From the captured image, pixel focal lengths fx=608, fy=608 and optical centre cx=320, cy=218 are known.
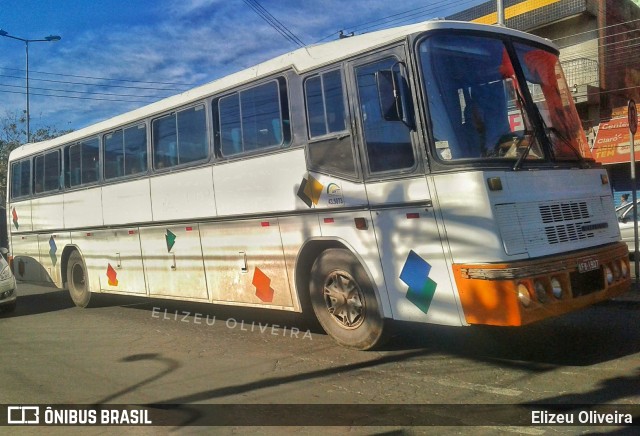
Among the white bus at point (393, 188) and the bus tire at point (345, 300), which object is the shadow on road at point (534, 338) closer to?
the bus tire at point (345, 300)

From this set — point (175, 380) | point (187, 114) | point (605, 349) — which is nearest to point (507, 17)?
point (187, 114)

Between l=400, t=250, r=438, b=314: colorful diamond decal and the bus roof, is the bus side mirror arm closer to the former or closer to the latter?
the bus roof

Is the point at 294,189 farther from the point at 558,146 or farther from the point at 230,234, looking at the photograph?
the point at 558,146

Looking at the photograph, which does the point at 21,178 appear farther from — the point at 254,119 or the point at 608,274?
the point at 608,274

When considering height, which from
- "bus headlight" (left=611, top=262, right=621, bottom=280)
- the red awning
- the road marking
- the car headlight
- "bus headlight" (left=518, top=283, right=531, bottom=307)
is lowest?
the road marking

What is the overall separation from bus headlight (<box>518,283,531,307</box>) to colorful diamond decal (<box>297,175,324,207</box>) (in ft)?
7.86

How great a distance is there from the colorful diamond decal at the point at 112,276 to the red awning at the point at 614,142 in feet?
46.3

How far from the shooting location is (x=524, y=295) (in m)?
4.85

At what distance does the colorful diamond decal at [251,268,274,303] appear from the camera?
723 cm

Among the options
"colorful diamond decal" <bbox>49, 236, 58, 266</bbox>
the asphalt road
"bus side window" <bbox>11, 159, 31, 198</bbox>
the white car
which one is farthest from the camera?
"bus side window" <bbox>11, 159, 31, 198</bbox>

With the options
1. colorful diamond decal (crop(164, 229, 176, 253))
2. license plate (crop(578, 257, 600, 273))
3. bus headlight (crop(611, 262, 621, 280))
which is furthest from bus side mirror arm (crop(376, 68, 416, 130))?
colorful diamond decal (crop(164, 229, 176, 253))

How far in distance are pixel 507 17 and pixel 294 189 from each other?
16.5 metres

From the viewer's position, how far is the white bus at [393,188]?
514 cm

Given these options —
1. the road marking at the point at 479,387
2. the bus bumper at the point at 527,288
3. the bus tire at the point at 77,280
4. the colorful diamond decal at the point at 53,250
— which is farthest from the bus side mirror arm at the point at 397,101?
the colorful diamond decal at the point at 53,250
